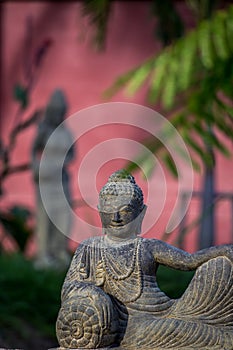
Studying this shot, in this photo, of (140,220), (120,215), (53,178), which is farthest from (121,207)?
(53,178)

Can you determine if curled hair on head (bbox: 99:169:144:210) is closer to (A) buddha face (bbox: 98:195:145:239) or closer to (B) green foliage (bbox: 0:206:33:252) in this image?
(A) buddha face (bbox: 98:195:145:239)

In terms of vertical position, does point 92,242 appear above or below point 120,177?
below

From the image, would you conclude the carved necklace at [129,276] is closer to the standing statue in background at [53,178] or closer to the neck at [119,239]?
the neck at [119,239]

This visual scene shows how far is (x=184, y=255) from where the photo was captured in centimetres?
526

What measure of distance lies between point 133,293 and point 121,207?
424mm

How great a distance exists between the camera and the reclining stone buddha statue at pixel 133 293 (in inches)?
199

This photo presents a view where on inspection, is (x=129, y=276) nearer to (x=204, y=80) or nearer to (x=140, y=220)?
(x=140, y=220)

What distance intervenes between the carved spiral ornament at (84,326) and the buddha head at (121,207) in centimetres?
42

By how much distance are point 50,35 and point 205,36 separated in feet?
23.8

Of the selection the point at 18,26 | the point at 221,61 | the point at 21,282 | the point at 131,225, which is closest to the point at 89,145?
the point at 18,26

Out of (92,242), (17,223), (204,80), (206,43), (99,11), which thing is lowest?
(17,223)

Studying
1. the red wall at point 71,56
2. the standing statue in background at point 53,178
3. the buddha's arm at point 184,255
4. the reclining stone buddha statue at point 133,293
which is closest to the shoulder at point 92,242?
the reclining stone buddha statue at point 133,293

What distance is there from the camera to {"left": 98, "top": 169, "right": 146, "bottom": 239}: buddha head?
530cm

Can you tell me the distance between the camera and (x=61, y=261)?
38.7 feet
